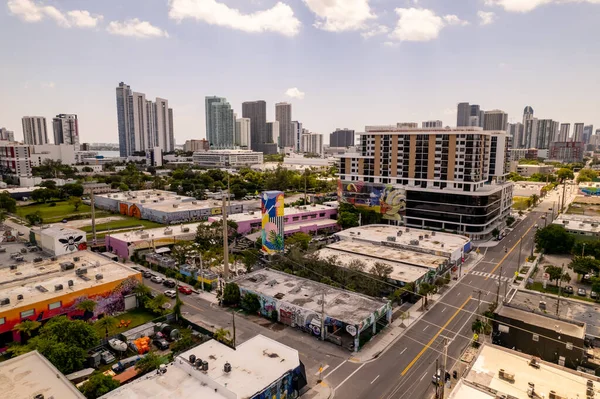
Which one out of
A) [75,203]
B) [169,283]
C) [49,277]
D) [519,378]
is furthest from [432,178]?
[75,203]

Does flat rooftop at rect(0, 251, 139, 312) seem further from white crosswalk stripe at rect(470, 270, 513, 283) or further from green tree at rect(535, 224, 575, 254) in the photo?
green tree at rect(535, 224, 575, 254)

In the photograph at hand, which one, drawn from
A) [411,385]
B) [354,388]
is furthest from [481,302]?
[354,388]

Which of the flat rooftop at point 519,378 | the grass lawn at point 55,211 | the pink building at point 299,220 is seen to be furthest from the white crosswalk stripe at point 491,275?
the grass lawn at point 55,211

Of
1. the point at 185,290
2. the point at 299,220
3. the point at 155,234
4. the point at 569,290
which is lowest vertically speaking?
the point at 569,290

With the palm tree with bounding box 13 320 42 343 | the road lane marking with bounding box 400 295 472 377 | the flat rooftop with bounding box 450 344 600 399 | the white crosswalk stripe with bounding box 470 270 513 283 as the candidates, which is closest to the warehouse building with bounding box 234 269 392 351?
the road lane marking with bounding box 400 295 472 377

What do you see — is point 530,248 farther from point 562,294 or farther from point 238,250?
point 238,250

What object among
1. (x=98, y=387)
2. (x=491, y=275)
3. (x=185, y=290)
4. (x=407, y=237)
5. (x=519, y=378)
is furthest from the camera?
(x=407, y=237)

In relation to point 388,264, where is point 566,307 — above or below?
below

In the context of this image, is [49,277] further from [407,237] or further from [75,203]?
[75,203]
